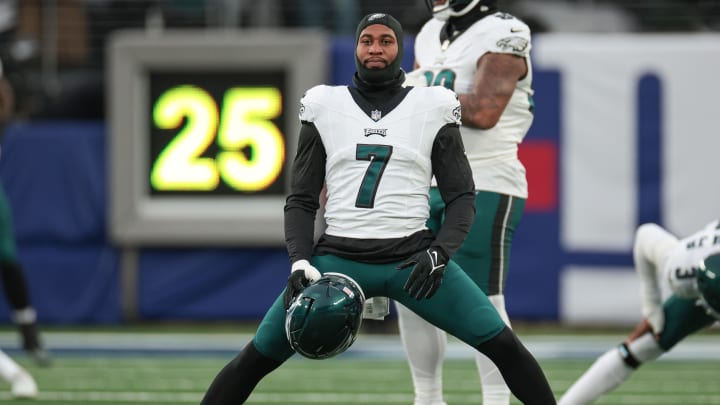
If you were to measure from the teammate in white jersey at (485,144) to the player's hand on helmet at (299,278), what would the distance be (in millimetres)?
826

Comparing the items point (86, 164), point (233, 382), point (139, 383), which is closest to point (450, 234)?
point (233, 382)

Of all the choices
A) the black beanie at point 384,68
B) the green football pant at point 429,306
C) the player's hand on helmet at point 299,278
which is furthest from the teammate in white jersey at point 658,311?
the player's hand on helmet at point 299,278

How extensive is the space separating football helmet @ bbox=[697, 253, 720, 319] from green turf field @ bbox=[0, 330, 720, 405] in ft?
4.88

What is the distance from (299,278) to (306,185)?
0.31 m

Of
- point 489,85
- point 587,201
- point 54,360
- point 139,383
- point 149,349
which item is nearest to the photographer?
point 489,85

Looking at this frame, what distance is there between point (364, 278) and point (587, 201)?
19.5ft

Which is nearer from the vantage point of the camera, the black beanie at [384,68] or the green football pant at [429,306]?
the green football pant at [429,306]

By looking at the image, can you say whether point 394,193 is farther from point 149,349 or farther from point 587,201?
point 587,201

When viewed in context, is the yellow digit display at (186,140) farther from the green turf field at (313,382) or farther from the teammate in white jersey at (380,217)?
the teammate in white jersey at (380,217)

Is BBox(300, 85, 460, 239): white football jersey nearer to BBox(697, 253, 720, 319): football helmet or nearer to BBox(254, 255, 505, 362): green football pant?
BBox(254, 255, 505, 362): green football pant

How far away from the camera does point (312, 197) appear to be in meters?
3.85

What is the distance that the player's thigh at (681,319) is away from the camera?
15.5 ft

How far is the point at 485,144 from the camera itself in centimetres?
450

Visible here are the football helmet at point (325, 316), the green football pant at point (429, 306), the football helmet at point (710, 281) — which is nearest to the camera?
the football helmet at point (325, 316)
